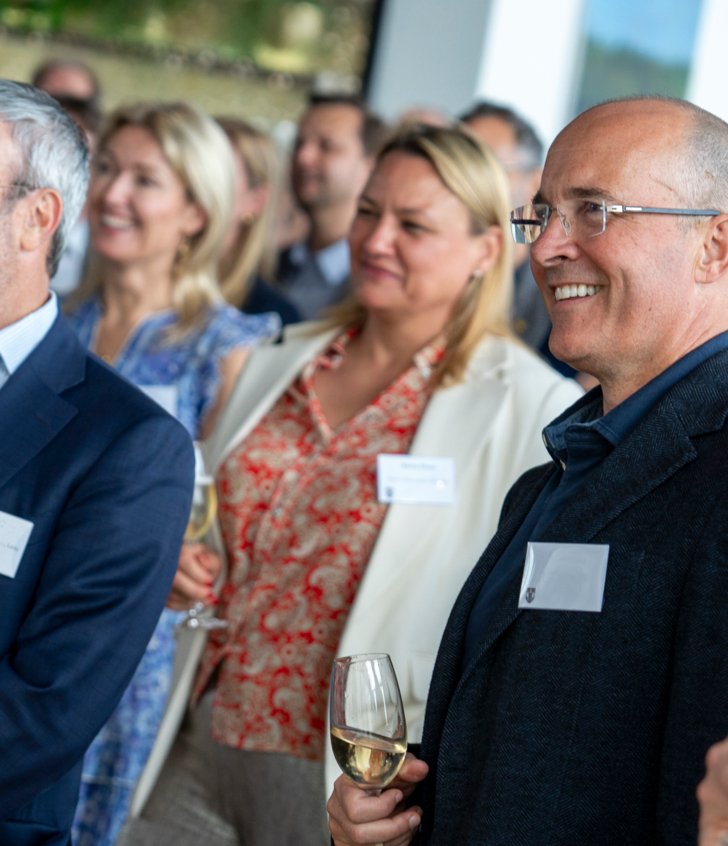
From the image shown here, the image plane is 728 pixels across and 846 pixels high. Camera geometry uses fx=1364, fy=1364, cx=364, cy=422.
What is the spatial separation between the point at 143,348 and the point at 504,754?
2.41 meters

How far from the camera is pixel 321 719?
9.57 feet

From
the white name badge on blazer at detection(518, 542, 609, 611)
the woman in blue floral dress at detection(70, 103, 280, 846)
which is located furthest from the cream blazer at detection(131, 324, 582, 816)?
the white name badge on blazer at detection(518, 542, 609, 611)

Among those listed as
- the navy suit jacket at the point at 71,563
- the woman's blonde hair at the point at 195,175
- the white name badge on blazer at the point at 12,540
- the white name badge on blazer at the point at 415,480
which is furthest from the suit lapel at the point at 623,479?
the woman's blonde hair at the point at 195,175

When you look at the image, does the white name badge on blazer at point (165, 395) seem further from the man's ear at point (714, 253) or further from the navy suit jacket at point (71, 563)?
the man's ear at point (714, 253)

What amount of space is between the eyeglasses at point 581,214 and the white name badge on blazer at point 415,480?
2.99ft

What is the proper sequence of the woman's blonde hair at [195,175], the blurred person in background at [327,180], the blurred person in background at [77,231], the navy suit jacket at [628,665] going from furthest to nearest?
the blurred person in background at [327,180] → the blurred person in background at [77,231] → the woman's blonde hair at [195,175] → the navy suit jacket at [628,665]

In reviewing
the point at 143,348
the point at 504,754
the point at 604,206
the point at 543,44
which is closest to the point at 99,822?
the point at 143,348

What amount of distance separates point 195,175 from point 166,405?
871mm

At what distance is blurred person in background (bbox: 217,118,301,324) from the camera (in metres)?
4.66

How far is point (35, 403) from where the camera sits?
7.88 feet

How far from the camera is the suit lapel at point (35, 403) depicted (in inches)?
92.6

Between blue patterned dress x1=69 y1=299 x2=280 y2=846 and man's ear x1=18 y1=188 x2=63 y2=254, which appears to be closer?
man's ear x1=18 y1=188 x2=63 y2=254

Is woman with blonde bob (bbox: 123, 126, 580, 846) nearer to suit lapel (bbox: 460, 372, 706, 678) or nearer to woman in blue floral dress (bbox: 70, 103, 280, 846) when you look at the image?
woman in blue floral dress (bbox: 70, 103, 280, 846)

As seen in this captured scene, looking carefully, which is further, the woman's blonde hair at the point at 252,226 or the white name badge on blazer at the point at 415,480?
the woman's blonde hair at the point at 252,226
